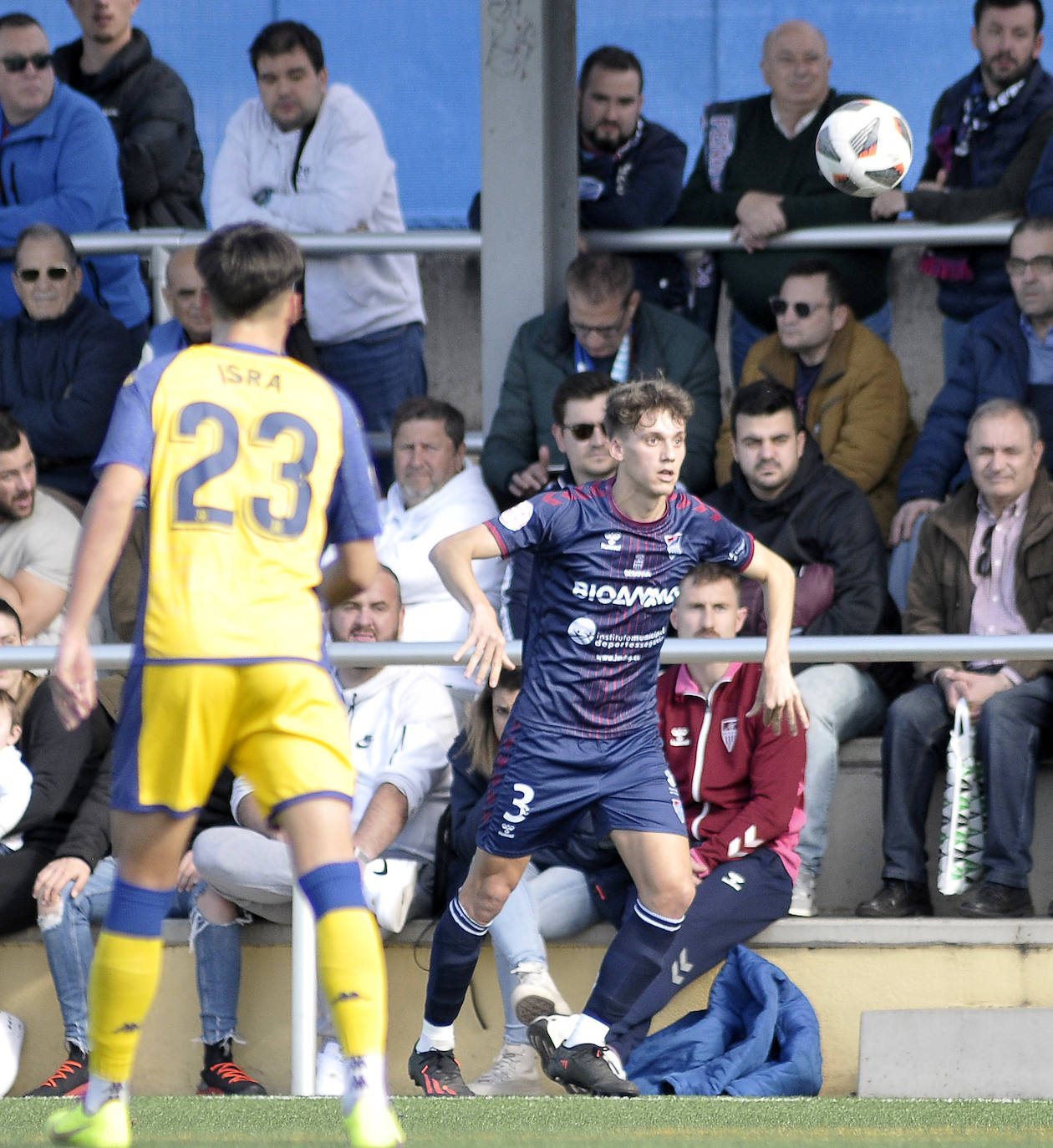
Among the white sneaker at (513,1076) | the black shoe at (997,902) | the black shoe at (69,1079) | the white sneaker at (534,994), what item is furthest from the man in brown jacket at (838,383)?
the black shoe at (69,1079)

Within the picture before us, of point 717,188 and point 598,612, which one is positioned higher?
point 717,188

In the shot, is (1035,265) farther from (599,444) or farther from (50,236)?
(50,236)

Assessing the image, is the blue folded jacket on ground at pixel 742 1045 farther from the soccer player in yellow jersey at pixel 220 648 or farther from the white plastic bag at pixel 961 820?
the soccer player in yellow jersey at pixel 220 648

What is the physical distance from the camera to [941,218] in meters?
6.74

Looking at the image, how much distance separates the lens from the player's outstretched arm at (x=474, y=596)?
→ 13.8 feet

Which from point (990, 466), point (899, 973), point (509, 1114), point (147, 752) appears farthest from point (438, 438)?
point (147, 752)

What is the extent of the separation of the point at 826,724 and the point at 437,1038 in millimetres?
1561

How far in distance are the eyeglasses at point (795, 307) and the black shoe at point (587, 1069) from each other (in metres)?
2.94

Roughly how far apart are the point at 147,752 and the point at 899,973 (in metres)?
2.79

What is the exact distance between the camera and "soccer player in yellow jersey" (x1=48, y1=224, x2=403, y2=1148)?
3.25m

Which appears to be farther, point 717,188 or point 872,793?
point 717,188

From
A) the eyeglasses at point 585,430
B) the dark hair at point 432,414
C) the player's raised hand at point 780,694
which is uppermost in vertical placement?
the dark hair at point 432,414

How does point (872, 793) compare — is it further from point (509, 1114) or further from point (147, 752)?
point (147, 752)

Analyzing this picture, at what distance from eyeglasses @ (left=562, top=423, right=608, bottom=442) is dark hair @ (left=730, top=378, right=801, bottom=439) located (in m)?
0.46
